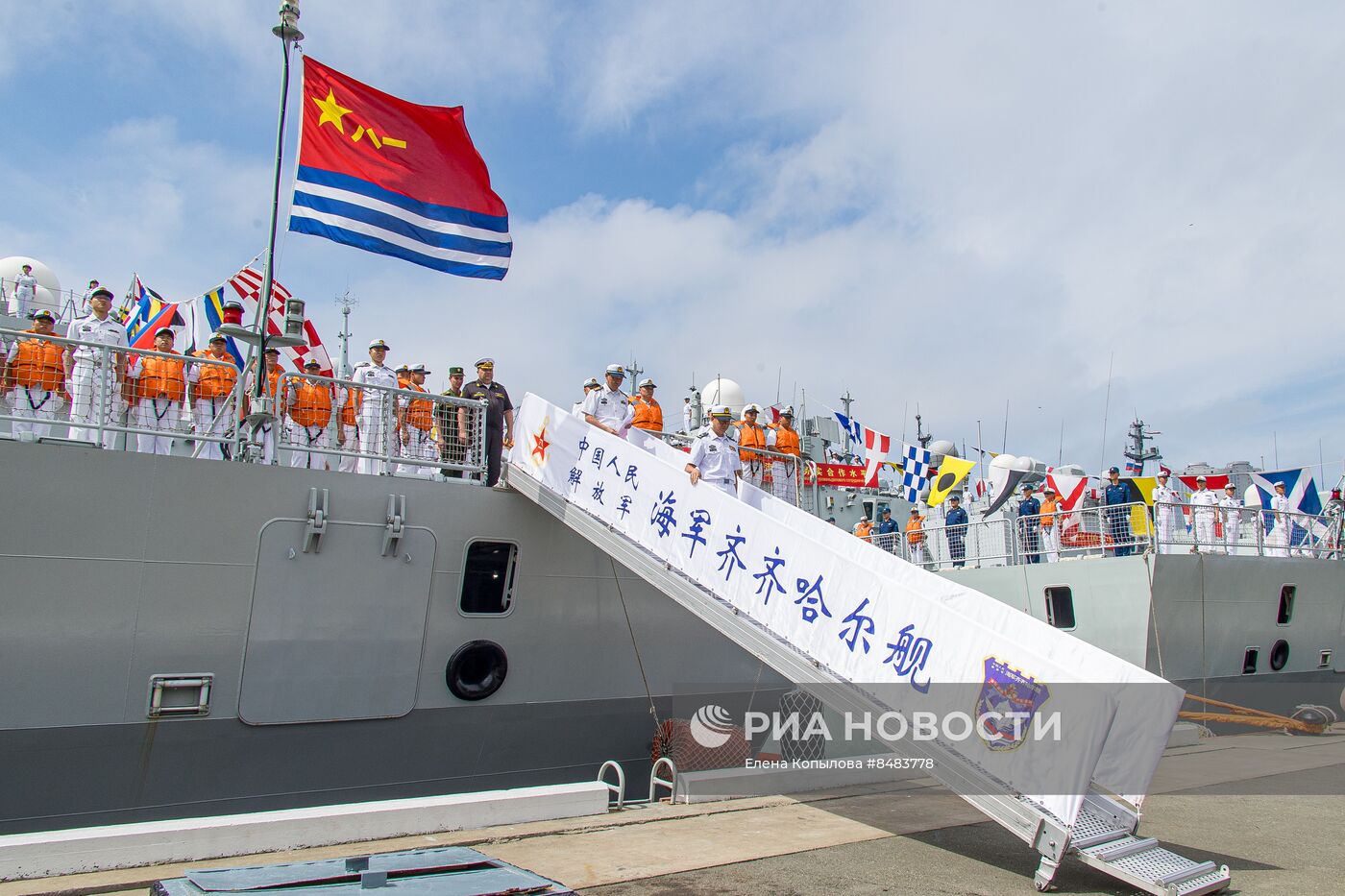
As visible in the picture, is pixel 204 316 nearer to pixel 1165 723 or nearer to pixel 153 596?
pixel 153 596

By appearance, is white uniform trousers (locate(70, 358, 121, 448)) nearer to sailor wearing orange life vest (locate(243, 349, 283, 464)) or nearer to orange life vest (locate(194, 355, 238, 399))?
orange life vest (locate(194, 355, 238, 399))

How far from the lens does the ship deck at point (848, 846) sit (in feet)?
16.5

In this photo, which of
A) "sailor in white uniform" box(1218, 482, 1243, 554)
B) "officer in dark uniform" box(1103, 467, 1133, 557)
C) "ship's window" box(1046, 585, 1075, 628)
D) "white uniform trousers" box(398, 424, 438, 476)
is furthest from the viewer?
"ship's window" box(1046, 585, 1075, 628)

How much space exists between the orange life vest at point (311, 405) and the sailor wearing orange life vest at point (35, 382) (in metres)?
1.96

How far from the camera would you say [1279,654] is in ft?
50.3

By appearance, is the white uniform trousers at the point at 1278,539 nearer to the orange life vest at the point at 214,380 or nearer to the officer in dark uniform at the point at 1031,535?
the officer in dark uniform at the point at 1031,535

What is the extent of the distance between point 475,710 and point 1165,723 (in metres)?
6.46

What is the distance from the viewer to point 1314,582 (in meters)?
15.7

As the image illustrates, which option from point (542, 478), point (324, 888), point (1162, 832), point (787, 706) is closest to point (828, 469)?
point (787, 706)

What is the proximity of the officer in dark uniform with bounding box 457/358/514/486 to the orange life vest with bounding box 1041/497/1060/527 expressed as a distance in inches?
384

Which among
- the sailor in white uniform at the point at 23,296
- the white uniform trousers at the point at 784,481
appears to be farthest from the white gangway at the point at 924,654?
the sailor in white uniform at the point at 23,296

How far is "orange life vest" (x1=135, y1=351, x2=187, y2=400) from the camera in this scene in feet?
27.2

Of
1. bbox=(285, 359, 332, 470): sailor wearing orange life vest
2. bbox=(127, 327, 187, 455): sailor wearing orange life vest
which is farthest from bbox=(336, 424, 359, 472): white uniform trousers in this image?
bbox=(127, 327, 187, 455): sailor wearing orange life vest

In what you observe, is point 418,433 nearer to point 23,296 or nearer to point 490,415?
point 490,415
